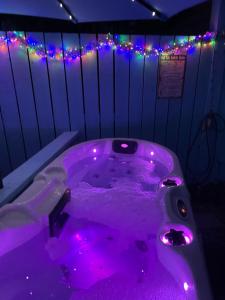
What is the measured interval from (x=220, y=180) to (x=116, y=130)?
1501 millimetres

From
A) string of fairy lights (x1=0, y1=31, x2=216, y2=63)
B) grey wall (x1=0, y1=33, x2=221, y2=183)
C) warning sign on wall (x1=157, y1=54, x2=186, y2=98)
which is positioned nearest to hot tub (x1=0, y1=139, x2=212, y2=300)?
grey wall (x1=0, y1=33, x2=221, y2=183)

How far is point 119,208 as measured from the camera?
1777 millimetres

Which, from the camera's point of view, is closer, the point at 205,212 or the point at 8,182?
the point at 8,182

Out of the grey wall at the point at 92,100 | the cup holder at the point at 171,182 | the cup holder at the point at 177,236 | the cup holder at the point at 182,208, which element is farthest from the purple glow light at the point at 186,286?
the grey wall at the point at 92,100

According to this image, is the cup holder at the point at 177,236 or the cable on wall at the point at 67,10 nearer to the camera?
the cup holder at the point at 177,236

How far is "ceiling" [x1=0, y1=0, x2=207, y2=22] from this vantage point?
1859mm

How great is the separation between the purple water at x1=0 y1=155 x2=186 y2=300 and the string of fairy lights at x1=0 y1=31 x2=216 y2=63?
1356 millimetres

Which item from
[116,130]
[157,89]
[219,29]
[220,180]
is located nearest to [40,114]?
[116,130]

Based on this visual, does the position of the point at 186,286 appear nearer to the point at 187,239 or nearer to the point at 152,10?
the point at 187,239

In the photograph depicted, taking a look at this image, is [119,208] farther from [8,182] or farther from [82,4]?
[82,4]

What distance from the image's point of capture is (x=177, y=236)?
126 centimetres

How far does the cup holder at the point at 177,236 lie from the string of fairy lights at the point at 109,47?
6.09ft

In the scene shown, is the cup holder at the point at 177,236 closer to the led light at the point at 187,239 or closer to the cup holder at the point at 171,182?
the led light at the point at 187,239

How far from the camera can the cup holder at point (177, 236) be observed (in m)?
1.23
